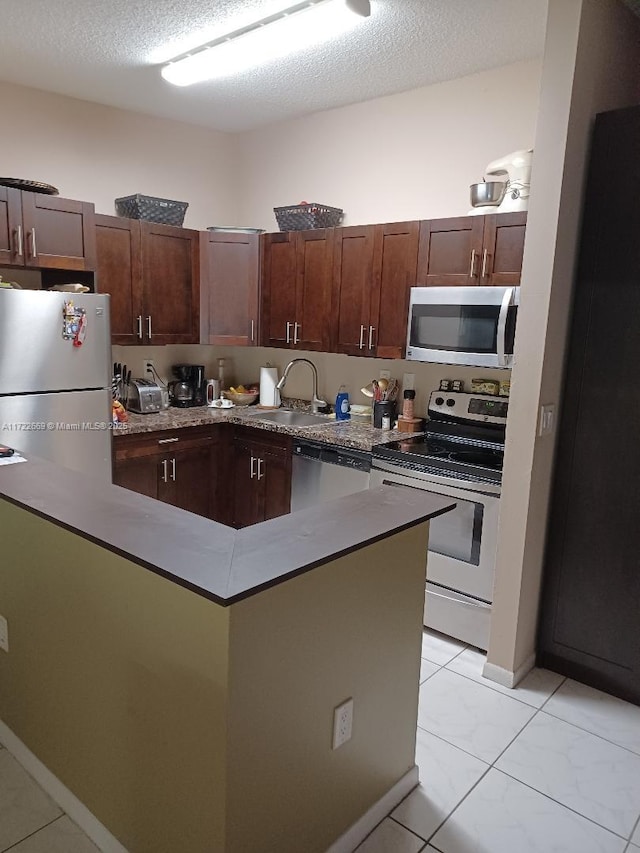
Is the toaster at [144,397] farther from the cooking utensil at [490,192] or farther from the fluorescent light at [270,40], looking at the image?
the cooking utensil at [490,192]

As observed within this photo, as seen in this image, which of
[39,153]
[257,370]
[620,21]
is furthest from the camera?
[257,370]

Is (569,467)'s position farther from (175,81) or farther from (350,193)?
(175,81)

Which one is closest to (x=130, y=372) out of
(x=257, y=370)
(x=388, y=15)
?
(x=257, y=370)

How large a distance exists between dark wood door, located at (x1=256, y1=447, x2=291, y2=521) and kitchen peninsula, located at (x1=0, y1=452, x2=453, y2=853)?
175cm

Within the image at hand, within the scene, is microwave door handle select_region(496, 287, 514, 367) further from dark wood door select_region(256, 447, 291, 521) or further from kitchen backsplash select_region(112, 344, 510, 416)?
dark wood door select_region(256, 447, 291, 521)

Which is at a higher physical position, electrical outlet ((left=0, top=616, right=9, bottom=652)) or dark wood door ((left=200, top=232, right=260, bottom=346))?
dark wood door ((left=200, top=232, right=260, bottom=346))

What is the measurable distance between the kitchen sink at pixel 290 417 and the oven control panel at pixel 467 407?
0.85 metres

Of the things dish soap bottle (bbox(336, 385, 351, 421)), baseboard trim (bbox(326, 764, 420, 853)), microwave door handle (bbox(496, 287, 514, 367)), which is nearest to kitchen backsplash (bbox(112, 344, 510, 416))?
dish soap bottle (bbox(336, 385, 351, 421))

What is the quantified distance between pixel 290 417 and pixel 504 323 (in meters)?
1.86

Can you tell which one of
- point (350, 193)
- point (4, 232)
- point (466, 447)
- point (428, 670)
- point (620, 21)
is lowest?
point (428, 670)

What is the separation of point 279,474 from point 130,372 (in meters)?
1.31

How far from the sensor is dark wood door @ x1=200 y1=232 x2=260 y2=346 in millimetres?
3955

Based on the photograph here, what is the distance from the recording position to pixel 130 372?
409 cm

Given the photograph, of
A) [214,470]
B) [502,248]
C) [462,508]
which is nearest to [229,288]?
[214,470]
